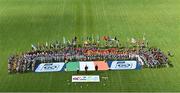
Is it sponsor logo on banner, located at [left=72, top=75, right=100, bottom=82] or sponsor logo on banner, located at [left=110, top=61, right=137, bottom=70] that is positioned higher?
sponsor logo on banner, located at [left=110, top=61, right=137, bottom=70]

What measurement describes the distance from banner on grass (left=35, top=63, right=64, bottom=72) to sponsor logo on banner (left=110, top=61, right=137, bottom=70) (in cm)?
534

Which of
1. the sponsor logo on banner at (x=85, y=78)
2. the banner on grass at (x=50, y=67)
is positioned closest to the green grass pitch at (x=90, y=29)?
the sponsor logo on banner at (x=85, y=78)

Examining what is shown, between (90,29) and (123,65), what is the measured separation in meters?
13.1

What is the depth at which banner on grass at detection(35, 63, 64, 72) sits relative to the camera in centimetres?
4172

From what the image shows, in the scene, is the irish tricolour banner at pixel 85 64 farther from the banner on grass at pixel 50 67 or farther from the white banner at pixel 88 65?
the banner on grass at pixel 50 67

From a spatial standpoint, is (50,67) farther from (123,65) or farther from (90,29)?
(90,29)

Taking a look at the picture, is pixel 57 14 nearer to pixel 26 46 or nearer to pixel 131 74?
pixel 26 46

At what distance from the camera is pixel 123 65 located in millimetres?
42438

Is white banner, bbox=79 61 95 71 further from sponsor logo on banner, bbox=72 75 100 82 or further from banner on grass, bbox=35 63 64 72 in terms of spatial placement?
banner on grass, bbox=35 63 64 72

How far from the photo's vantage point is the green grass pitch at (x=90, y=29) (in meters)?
39.0

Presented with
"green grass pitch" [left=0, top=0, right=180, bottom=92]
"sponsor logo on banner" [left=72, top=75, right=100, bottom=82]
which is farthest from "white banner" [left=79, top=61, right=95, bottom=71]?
"sponsor logo on banner" [left=72, top=75, right=100, bottom=82]

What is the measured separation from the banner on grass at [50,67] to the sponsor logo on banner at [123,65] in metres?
5.34

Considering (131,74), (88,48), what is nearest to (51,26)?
(88,48)

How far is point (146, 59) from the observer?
4328 centimetres
